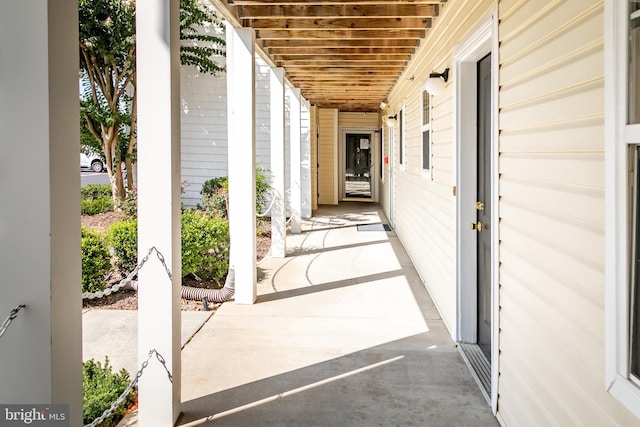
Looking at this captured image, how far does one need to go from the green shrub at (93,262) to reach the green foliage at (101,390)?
1.96 metres

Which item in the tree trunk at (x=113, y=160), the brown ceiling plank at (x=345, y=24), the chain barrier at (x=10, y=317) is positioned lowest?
the chain barrier at (x=10, y=317)

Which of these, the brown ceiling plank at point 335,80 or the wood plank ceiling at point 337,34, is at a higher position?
the brown ceiling plank at point 335,80

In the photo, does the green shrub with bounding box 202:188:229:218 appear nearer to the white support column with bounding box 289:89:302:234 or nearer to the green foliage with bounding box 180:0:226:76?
the white support column with bounding box 289:89:302:234

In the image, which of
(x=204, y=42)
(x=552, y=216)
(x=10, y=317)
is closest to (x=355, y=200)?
(x=204, y=42)

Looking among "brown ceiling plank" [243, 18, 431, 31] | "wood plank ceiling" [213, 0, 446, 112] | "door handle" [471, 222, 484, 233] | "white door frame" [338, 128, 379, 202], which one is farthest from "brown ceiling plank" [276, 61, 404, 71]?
"white door frame" [338, 128, 379, 202]

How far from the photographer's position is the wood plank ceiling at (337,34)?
14.9ft

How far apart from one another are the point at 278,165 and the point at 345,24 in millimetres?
2725

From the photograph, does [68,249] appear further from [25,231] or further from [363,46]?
[363,46]

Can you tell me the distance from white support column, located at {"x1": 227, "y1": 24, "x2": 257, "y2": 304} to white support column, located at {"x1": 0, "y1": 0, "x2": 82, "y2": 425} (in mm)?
3430

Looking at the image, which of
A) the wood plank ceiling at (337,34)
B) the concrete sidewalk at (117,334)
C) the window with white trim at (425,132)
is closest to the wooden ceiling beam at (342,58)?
the wood plank ceiling at (337,34)

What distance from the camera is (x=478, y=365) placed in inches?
136

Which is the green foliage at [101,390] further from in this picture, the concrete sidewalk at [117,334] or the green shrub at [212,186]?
the green shrub at [212,186]

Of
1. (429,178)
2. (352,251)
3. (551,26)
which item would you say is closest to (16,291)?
(551,26)

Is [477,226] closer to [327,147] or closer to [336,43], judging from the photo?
[336,43]
